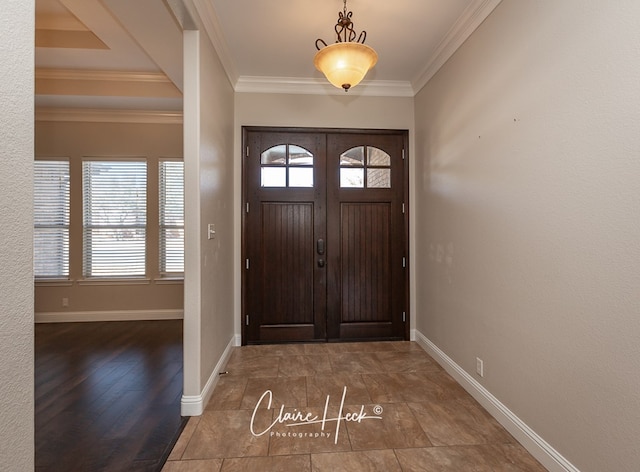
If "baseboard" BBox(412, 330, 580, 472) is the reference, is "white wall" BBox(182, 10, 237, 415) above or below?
above

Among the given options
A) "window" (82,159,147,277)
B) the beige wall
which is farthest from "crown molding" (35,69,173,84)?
"window" (82,159,147,277)

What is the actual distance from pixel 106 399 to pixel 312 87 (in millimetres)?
3531

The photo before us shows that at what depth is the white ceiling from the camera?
2381 millimetres

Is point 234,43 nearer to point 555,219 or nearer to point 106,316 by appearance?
point 555,219

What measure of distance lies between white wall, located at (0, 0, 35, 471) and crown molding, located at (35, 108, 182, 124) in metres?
4.01

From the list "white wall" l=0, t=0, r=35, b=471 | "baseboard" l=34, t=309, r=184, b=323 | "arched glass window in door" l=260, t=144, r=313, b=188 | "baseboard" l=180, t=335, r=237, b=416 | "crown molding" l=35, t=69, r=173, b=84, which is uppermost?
"crown molding" l=35, t=69, r=173, b=84

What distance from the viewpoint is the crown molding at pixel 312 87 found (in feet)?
11.5

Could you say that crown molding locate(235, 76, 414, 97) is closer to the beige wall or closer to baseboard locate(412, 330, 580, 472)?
the beige wall

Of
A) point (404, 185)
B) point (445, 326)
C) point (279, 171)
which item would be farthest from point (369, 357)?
point (279, 171)

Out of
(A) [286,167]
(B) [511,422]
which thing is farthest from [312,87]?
(B) [511,422]

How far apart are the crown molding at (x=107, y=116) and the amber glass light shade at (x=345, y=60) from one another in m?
3.07

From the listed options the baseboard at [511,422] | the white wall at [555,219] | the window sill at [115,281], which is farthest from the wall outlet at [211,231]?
the window sill at [115,281]

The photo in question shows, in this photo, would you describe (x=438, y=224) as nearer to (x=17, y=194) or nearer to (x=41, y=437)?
(x=17, y=194)

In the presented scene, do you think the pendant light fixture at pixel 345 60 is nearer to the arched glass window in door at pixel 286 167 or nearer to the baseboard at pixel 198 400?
the arched glass window in door at pixel 286 167
